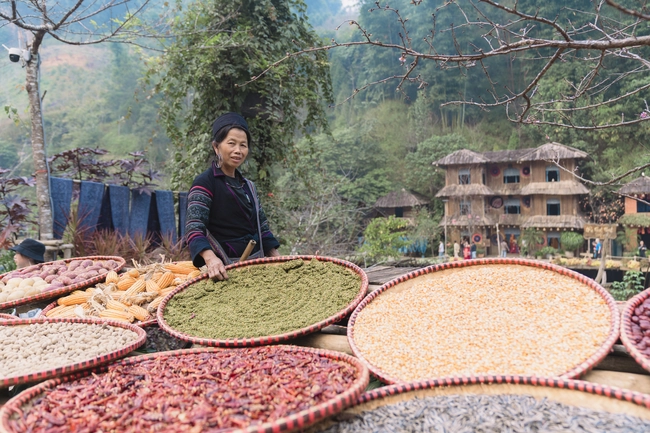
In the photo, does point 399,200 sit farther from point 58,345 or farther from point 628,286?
point 58,345

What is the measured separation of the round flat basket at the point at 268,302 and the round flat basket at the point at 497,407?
1.39 feet

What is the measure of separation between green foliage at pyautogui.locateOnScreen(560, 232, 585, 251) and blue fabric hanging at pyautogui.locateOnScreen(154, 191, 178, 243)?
1468cm

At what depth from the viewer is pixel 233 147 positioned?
1.97 m

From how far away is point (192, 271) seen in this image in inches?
95.4

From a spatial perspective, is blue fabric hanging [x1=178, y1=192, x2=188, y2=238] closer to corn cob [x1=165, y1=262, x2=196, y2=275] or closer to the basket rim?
corn cob [x1=165, y1=262, x2=196, y2=275]

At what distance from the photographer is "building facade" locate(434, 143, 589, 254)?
16.2 metres

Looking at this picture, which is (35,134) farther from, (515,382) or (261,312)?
(515,382)

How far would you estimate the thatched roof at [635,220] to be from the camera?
14611 mm

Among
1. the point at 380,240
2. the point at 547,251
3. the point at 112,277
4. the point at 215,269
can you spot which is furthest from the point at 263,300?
the point at 547,251

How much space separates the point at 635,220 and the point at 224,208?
54.4 ft

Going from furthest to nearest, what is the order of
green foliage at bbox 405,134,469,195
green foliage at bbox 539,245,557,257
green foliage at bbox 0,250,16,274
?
green foliage at bbox 405,134,469,195
green foliage at bbox 539,245,557,257
green foliage at bbox 0,250,16,274

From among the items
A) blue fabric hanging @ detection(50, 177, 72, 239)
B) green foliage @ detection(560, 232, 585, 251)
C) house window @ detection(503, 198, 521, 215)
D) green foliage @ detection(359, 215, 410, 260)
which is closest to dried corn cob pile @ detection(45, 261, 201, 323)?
blue fabric hanging @ detection(50, 177, 72, 239)

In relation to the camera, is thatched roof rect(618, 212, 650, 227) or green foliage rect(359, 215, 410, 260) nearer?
green foliage rect(359, 215, 410, 260)

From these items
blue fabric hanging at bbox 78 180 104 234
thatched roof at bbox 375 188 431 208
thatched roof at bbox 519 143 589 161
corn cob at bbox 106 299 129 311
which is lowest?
corn cob at bbox 106 299 129 311
